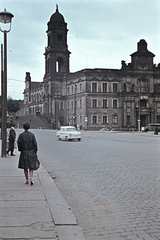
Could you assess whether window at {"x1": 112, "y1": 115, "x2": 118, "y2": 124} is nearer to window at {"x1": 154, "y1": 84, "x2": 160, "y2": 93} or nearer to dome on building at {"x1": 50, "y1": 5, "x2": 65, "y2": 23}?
window at {"x1": 154, "y1": 84, "x2": 160, "y2": 93}

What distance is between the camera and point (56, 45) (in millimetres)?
105188

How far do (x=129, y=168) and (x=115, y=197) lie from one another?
5.53m

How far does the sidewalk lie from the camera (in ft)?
18.2

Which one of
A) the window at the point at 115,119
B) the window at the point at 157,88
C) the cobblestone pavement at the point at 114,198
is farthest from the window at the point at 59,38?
the cobblestone pavement at the point at 114,198

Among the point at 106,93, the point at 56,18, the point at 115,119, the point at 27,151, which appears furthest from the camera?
the point at 56,18

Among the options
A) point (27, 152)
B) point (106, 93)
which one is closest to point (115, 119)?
point (106, 93)

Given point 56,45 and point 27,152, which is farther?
point 56,45

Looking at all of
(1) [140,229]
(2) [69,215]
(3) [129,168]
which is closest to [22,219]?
(2) [69,215]

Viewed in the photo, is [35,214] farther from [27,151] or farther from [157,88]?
[157,88]

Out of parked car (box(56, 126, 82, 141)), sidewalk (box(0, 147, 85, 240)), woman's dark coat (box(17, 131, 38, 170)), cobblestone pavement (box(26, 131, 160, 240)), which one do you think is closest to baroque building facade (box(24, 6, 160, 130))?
parked car (box(56, 126, 82, 141))

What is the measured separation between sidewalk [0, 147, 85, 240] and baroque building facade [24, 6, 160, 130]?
263 feet

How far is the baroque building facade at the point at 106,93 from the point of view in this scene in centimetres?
9494

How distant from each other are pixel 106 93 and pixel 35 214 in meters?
90.2

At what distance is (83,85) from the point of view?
95000mm
